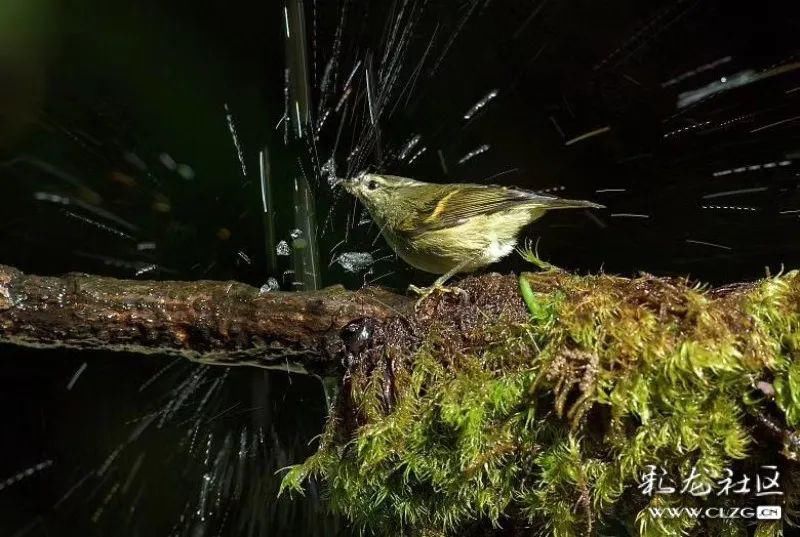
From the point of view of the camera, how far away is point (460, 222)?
5.34ft

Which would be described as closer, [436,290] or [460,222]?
[436,290]

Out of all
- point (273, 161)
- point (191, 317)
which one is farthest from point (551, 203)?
point (273, 161)

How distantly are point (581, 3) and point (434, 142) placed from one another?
1.95 feet

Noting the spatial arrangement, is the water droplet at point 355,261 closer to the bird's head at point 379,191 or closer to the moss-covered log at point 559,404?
the bird's head at point 379,191

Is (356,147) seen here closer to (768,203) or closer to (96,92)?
(96,92)

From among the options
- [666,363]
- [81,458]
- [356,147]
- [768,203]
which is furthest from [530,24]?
[81,458]

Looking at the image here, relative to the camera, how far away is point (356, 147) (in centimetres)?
225

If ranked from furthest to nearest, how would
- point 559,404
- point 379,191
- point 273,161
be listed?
1. point 273,161
2. point 379,191
3. point 559,404

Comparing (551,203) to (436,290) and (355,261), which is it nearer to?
(436,290)

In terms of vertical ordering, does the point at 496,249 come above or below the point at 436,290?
above

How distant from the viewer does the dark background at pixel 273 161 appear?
78.0 inches

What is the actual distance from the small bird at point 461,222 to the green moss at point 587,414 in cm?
46

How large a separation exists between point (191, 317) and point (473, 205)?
2.30 feet

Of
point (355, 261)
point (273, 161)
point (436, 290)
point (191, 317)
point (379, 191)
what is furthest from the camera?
point (355, 261)
